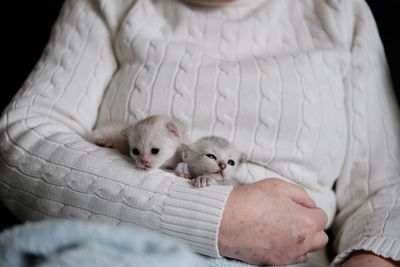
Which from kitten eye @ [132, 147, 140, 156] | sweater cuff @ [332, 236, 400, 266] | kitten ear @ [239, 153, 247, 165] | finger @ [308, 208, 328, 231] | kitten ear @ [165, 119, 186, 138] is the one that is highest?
kitten ear @ [165, 119, 186, 138]

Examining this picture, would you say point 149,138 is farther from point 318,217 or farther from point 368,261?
point 368,261

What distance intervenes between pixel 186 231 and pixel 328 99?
1.78 feet

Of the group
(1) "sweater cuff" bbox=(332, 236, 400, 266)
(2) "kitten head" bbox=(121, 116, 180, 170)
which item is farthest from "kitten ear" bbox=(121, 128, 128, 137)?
(1) "sweater cuff" bbox=(332, 236, 400, 266)

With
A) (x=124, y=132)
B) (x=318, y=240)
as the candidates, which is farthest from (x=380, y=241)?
(x=124, y=132)

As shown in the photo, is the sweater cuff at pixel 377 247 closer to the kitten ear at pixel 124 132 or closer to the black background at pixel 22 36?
the kitten ear at pixel 124 132

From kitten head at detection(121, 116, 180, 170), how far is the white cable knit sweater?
6 cm

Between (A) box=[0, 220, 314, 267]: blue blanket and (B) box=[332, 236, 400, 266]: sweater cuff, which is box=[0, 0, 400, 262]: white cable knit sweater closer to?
(B) box=[332, 236, 400, 266]: sweater cuff

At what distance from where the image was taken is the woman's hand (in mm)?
905

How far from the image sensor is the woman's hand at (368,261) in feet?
2.97

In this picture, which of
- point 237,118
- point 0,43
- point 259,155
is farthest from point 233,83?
point 0,43

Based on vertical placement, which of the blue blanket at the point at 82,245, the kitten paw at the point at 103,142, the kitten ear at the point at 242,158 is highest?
the blue blanket at the point at 82,245

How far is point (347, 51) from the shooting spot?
3.89ft

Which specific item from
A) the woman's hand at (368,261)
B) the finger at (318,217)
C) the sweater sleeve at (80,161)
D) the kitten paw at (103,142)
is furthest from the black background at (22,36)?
the woman's hand at (368,261)

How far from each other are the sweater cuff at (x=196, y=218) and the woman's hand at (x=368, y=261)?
0.96 ft
